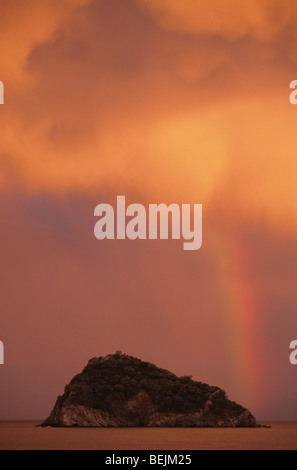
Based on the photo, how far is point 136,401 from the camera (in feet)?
616

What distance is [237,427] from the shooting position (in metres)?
196

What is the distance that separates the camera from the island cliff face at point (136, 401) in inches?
7136

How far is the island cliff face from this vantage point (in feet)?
595
